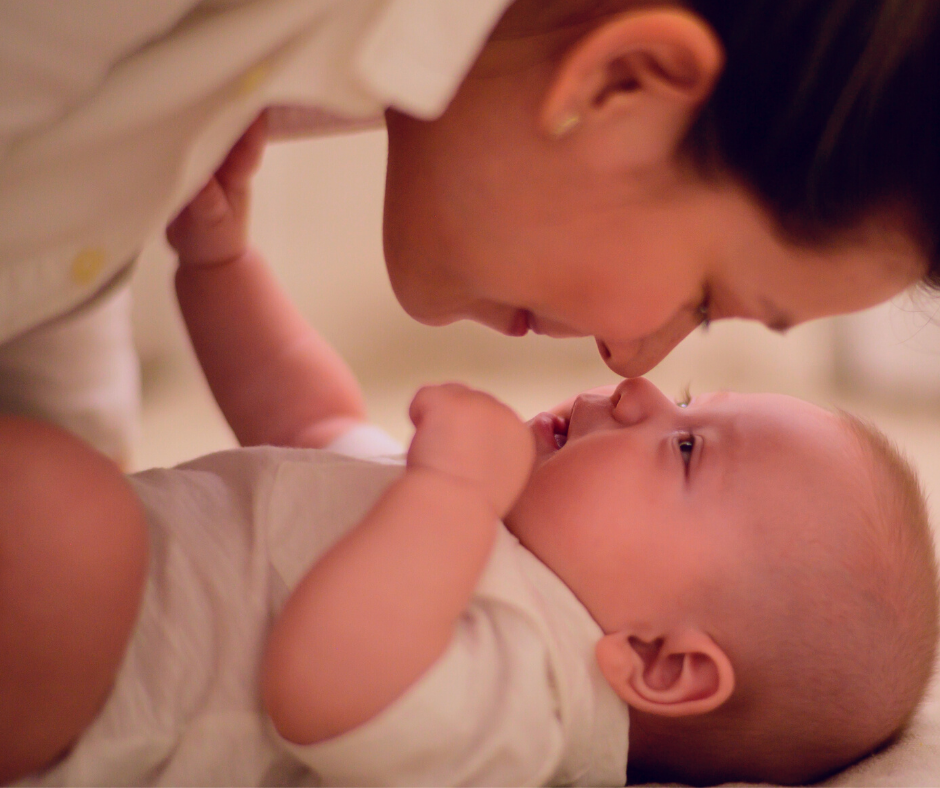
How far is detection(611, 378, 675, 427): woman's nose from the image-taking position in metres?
0.81

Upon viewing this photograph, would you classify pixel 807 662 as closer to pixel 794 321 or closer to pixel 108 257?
pixel 794 321

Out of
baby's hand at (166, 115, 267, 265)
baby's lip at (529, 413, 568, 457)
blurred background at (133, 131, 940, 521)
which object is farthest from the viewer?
blurred background at (133, 131, 940, 521)

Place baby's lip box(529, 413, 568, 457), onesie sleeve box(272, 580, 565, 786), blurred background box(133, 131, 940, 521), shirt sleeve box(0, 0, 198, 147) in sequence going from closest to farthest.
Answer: shirt sleeve box(0, 0, 198, 147)
onesie sleeve box(272, 580, 565, 786)
baby's lip box(529, 413, 568, 457)
blurred background box(133, 131, 940, 521)

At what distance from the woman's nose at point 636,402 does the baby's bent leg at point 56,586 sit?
40 cm

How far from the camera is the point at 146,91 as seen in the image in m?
0.57

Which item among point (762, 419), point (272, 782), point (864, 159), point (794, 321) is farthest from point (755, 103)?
point (272, 782)

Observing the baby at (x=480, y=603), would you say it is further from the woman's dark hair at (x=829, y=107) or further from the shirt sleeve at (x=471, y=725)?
the woman's dark hair at (x=829, y=107)

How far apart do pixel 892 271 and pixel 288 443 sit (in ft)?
2.05

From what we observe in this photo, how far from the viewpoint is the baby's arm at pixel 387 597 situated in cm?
60

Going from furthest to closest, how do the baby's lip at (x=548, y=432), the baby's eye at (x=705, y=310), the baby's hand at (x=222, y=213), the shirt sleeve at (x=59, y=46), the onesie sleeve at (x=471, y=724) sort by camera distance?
the baby's hand at (x=222, y=213) < the baby's lip at (x=548, y=432) < the baby's eye at (x=705, y=310) < the onesie sleeve at (x=471, y=724) < the shirt sleeve at (x=59, y=46)

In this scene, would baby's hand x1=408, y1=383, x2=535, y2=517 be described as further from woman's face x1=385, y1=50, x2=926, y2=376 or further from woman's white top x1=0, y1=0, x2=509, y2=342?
woman's white top x1=0, y1=0, x2=509, y2=342

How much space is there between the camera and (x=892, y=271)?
65 centimetres

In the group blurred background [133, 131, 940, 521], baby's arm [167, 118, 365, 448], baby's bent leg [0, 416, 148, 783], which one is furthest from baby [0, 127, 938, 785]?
blurred background [133, 131, 940, 521]

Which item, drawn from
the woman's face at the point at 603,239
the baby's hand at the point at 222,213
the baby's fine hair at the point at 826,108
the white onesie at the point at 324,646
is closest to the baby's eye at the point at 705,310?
the woman's face at the point at 603,239
